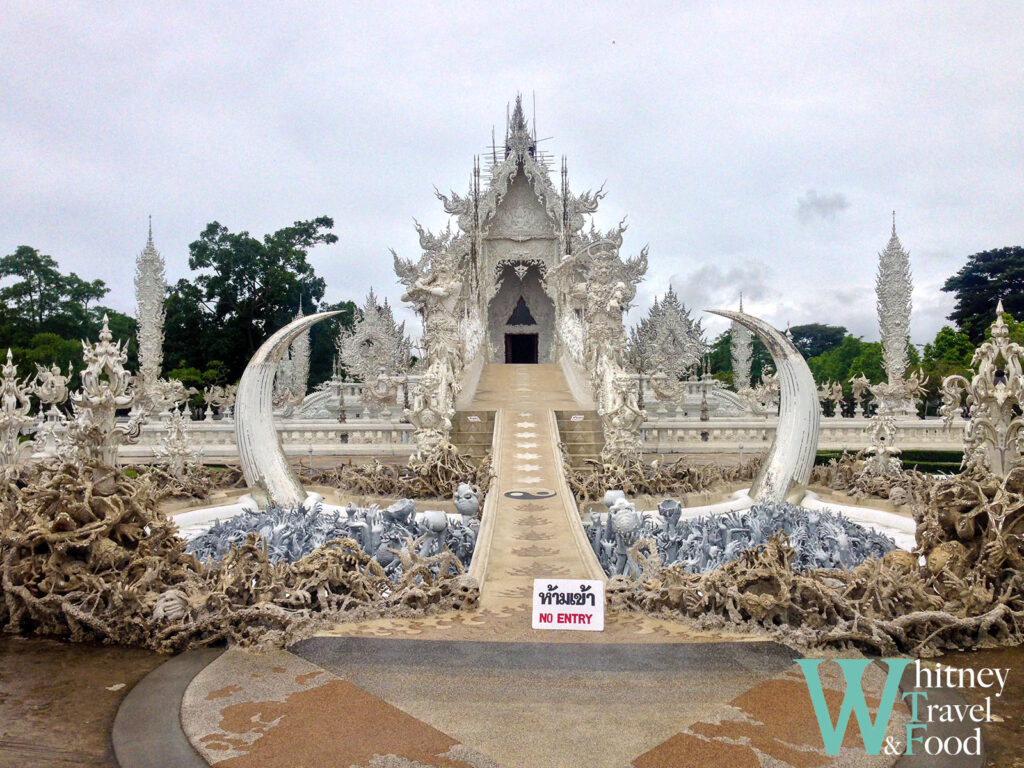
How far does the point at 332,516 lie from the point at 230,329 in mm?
26000

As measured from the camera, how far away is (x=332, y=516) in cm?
822

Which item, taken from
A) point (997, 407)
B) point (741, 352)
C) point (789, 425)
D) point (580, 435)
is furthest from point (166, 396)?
point (741, 352)

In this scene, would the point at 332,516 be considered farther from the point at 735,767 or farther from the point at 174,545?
the point at 735,767

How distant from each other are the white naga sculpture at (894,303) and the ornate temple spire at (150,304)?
23.7 m

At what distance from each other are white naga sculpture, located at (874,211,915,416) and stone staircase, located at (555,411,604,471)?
53.6 feet

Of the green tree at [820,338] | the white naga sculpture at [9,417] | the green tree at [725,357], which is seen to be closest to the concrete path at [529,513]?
the white naga sculpture at [9,417]

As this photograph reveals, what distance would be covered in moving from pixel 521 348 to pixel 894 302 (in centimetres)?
1225

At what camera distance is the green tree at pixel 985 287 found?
31.1 metres

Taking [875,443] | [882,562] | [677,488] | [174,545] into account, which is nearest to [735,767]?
[882,562]

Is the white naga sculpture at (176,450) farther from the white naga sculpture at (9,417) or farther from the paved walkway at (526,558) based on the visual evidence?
the paved walkway at (526,558)

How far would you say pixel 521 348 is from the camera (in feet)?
86.0

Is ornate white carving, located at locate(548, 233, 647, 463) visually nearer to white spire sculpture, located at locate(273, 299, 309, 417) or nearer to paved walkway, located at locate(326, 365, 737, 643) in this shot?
paved walkway, located at locate(326, 365, 737, 643)

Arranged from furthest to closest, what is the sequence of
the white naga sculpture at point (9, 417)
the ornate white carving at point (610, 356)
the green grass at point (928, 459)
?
the green grass at point (928, 459), the ornate white carving at point (610, 356), the white naga sculpture at point (9, 417)

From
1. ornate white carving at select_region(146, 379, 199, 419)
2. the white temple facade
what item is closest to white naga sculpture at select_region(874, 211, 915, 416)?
the white temple facade
